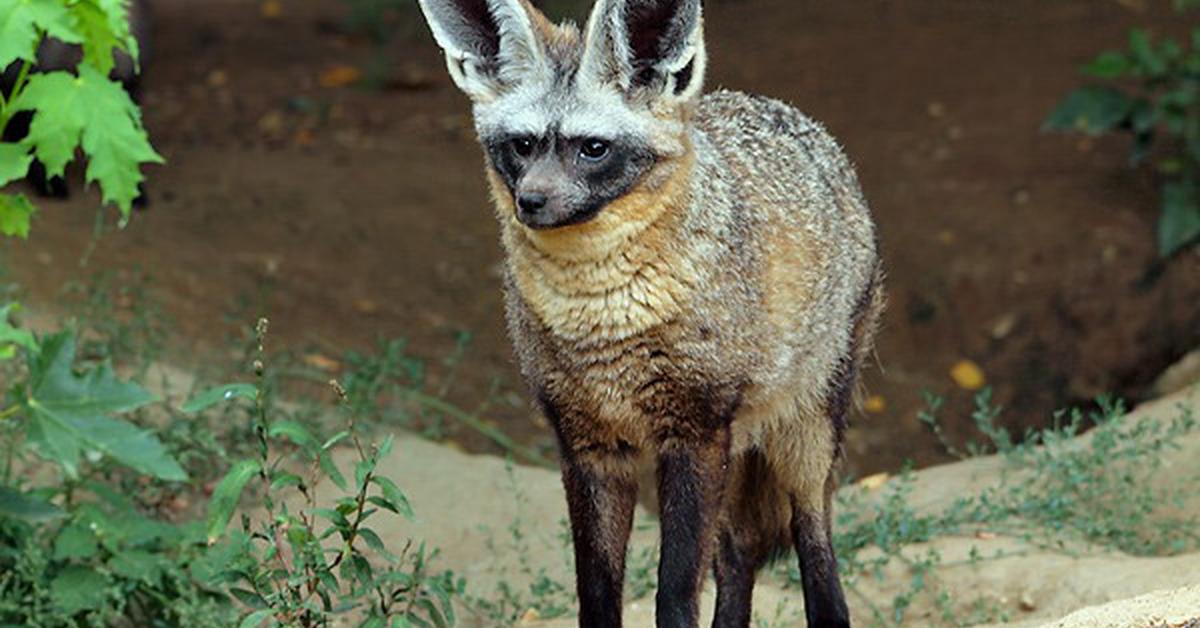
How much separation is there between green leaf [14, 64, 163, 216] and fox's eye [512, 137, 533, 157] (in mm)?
1061

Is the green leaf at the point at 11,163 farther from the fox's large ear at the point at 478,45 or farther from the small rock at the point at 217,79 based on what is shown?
the small rock at the point at 217,79

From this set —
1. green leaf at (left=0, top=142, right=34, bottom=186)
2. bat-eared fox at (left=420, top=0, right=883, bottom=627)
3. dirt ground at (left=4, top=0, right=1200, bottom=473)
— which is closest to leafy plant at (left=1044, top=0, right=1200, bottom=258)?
dirt ground at (left=4, top=0, right=1200, bottom=473)

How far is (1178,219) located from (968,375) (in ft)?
4.26

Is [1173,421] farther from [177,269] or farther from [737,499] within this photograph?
[177,269]

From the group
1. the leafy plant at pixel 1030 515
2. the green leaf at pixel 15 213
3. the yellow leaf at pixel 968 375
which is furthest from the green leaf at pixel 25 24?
the yellow leaf at pixel 968 375

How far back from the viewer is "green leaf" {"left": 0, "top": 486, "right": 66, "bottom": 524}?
5.36 metres

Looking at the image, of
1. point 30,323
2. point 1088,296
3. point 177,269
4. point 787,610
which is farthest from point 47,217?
point 1088,296

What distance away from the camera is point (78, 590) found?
578 cm

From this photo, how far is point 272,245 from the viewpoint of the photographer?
33.4 ft

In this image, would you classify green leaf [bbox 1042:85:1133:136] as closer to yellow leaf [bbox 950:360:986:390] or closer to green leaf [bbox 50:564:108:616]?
yellow leaf [bbox 950:360:986:390]

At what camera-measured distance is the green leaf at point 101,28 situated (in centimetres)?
520

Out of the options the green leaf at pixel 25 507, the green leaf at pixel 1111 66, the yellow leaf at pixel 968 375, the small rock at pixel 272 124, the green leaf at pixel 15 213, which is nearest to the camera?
the green leaf at pixel 25 507

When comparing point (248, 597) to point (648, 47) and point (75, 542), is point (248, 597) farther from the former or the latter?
point (648, 47)

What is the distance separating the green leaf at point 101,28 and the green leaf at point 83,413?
943mm
